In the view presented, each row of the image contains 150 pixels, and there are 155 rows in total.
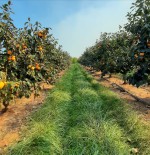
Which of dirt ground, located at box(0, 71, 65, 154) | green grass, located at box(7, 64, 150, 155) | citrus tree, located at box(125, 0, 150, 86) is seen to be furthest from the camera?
citrus tree, located at box(125, 0, 150, 86)

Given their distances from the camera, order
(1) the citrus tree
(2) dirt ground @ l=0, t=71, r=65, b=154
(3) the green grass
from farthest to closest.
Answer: (1) the citrus tree
(2) dirt ground @ l=0, t=71, r=65, b=154
(3) the green grass

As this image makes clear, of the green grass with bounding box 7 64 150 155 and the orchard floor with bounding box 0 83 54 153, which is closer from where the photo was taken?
the green grass with bounding box 7 64 150 155

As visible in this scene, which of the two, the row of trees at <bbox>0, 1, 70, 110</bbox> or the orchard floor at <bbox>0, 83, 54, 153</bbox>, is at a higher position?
the row of trees at <bbox>0, 1, 70, 110</bbox>

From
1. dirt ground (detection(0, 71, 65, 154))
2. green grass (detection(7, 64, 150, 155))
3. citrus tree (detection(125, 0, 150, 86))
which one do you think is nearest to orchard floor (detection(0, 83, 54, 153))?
dirt ground (detection(0, 71, 65, 154))

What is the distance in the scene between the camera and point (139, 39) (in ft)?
27.6

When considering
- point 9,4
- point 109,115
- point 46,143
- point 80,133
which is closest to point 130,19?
point 109,115

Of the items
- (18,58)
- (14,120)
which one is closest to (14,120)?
(14,120)

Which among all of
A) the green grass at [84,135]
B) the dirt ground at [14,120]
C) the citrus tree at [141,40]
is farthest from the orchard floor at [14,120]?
the citrus tree at [141,40]

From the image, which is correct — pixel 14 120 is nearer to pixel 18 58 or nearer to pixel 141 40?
pixel 18 58

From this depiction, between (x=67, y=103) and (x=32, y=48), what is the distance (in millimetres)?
2178

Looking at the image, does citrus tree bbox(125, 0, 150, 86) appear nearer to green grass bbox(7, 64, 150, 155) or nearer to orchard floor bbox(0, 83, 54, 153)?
green grass bbox(7, 64, 150, 155)

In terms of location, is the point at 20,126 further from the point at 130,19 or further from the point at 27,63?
the point at 130,19

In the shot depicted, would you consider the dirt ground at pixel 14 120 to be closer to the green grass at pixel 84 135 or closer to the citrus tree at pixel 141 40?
the green grass at pixel 84 135

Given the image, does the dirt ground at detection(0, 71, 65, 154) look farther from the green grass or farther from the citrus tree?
the citrus tree
